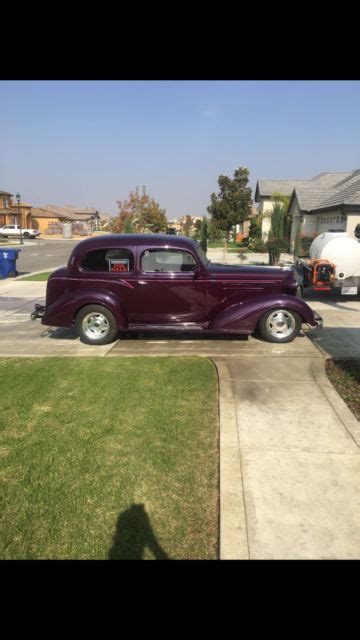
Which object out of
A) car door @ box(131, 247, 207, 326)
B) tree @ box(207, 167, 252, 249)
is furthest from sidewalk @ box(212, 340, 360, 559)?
tree @ box(207, 167, 252, 249)

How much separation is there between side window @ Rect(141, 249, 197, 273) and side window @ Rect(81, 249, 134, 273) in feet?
0.82

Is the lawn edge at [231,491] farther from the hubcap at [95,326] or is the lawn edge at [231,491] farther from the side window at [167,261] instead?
the hubcap at [95,326]

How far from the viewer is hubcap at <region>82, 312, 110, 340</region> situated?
685cm

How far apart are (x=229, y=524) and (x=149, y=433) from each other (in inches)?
53.2

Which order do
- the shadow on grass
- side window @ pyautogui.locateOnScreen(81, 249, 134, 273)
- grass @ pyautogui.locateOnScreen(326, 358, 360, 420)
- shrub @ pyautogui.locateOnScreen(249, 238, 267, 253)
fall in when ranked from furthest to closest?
shrub @ pyautogui.locateOnScreen(249, 238, 267, 253) < side window @ pyautogui.locateOnScreen(81, 249, 134, 273) < grass @ pyautogui.locateOnScreen(326, 358, 360, 420) < the shadow on grass

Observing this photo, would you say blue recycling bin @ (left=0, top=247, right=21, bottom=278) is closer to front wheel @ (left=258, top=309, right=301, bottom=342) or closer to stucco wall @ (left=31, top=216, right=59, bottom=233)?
front wheel @ (left=258, top=309, right=301, bottom=342)

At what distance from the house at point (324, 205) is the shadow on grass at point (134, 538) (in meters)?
15.7

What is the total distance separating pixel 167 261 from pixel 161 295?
0.57m

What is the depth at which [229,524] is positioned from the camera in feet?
9.14

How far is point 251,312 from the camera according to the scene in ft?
21.6

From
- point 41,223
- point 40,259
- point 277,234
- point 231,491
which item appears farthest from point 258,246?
point 41,223

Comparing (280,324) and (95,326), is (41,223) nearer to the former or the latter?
(95,326)

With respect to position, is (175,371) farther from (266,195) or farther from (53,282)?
(266,195)
